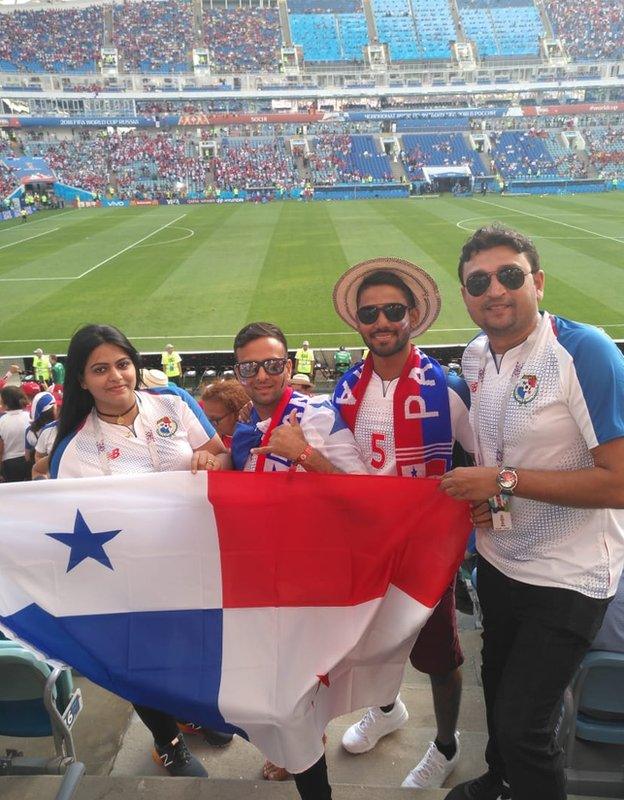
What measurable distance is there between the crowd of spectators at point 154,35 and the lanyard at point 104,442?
79.9 m

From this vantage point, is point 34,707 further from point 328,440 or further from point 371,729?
point 328,440

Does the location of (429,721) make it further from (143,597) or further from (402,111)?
(402,111)

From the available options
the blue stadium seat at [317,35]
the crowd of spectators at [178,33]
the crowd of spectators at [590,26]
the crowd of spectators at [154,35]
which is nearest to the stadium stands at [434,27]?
the crowd of spectators at [178,33]

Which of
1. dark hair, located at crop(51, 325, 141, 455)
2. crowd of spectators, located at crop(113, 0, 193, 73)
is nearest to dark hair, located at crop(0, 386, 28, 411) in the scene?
dark hair, located at crop(51, 325, 141, 455)

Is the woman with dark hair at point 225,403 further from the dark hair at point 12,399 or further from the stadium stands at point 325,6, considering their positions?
the stadium stands at point 325,6

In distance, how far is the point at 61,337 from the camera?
17.2 m

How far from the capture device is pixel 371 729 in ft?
11.4

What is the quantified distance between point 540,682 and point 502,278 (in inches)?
69.1

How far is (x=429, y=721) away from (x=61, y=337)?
16.1 metres

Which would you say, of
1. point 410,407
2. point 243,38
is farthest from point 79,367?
point 243,38

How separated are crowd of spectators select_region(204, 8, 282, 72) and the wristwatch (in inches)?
3180

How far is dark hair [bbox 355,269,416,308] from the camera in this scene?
3.18 m

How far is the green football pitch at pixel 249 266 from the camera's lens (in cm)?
1747

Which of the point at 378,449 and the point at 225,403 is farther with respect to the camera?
the point at 225,403
